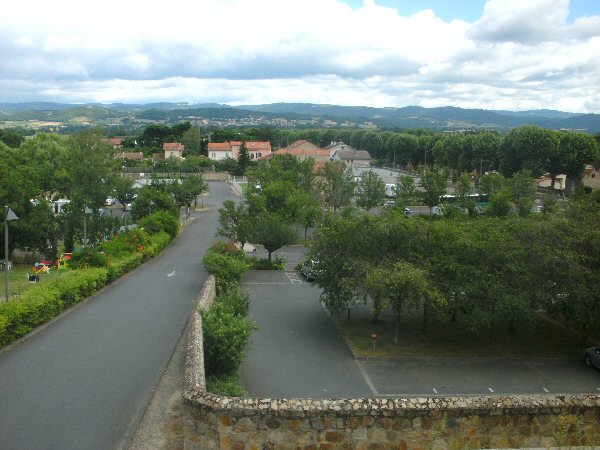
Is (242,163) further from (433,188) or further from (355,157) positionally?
(433,188)

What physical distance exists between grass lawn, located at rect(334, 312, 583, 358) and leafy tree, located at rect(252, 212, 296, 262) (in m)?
8.56

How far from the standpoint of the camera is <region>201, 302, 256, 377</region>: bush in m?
13.2

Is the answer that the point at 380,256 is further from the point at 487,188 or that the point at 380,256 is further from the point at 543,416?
the point at 487,188

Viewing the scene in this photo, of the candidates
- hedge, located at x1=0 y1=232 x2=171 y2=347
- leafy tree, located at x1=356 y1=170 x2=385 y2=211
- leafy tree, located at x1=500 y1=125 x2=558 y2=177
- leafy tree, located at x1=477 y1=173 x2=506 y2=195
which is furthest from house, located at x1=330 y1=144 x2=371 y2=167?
hedge, located at x1=0 y1=232 x2=171 y2=347

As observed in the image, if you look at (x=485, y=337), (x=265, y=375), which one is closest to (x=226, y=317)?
(x=265, y=375)

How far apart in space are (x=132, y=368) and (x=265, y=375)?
374 centimetres

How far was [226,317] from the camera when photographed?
14.3 m

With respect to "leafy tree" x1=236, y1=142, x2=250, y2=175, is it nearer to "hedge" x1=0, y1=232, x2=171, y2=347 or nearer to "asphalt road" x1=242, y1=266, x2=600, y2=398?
"hedge" x1=0, y1=232, x2=171, y2=347

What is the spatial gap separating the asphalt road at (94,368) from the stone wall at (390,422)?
3266 millimetres

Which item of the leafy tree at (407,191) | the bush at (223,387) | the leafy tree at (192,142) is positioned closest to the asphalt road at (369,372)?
the bush at (223,387)

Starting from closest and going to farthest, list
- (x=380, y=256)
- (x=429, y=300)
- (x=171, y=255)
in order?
(x=429, y=300), (x=380, y=256), (x=171, y=255)

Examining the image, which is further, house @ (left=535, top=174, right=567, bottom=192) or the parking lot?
house @ (left=535, top=174, right=567, bottom=192)

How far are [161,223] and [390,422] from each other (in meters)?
28.0

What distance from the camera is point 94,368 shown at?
1408cm
